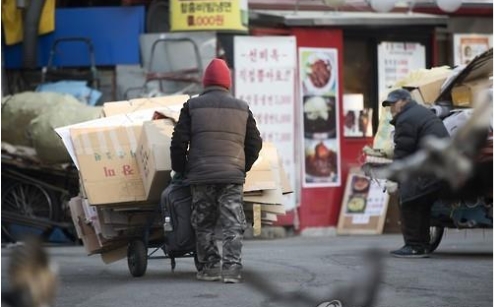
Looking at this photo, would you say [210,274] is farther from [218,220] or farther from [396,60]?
[396,60]

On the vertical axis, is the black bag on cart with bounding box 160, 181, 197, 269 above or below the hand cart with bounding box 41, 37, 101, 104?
below

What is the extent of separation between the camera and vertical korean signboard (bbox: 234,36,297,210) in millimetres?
14117

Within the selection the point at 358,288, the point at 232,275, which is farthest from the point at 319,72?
the point at 358,288

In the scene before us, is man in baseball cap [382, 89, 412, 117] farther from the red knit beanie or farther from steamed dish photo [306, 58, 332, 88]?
steamed dish photo [306, 58, 332, 88]

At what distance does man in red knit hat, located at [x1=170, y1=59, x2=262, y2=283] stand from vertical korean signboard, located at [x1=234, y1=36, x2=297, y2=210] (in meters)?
5.86

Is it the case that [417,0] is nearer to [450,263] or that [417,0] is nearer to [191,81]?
[191,81]

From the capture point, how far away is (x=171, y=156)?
796 centimetres

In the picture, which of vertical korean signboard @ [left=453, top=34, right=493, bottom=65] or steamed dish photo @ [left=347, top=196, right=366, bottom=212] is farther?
vertical korean signboard @ [left=453, top=34, right=493, bottom=65]

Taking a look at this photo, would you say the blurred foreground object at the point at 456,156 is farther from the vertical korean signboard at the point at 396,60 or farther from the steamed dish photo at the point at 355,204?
the vertical korean signboard at the point at 396,60

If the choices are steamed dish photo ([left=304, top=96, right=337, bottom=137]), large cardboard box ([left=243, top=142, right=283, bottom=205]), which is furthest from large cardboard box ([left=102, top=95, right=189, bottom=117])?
steamed dish photo ([left=304, top=96, right=337, bottom=137])

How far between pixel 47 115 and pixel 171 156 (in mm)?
4803

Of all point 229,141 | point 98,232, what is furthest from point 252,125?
point 98,232

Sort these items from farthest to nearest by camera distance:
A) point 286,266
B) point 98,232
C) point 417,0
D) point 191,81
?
point 417,0
point 191,81
point 286,266
point 98,232

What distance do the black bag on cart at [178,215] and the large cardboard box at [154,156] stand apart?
0.13m
